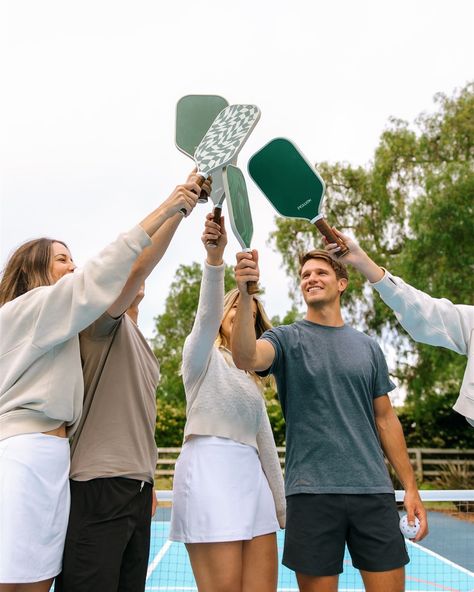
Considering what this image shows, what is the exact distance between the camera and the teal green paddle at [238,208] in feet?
9.19

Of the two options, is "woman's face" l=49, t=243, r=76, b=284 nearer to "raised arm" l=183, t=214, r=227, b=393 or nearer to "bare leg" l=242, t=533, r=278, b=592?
"raised arm" l=183, t=214, r=227, b=393

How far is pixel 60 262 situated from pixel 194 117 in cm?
98

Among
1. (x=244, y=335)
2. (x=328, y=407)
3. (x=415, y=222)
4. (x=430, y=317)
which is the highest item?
(x=415, y=222)

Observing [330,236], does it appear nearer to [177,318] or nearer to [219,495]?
[219,495]

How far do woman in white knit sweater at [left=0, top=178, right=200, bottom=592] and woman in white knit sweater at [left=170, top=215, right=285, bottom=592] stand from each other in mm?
704

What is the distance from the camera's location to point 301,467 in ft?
10.3

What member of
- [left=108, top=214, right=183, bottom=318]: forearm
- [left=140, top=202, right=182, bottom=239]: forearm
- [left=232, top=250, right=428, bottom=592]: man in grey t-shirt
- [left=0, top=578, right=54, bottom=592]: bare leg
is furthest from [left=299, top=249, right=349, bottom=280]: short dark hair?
[left=0, top=578, right=54, bottom=592]: bare leg

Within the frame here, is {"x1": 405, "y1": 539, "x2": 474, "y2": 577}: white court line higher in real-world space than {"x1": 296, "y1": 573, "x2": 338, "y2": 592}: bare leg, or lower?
lower

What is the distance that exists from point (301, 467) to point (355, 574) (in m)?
6.22

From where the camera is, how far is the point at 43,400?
248 cm

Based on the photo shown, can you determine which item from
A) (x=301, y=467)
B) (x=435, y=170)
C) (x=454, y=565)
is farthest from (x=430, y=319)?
(x=435, y=170)

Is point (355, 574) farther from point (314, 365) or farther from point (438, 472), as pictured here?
point (438, 472)

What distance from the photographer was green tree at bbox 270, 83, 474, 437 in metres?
14.9

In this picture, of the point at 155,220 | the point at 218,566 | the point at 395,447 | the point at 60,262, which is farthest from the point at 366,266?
the point at 218,566
